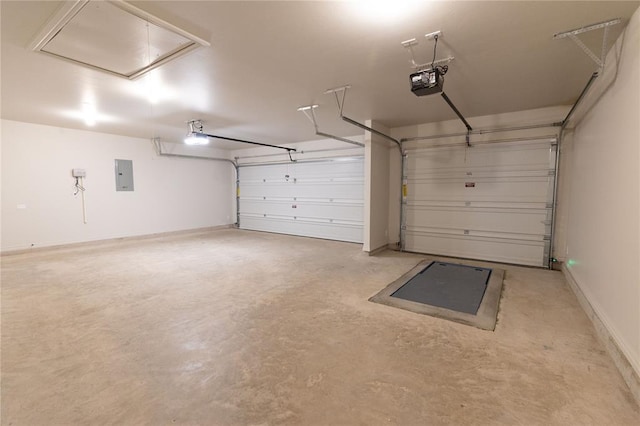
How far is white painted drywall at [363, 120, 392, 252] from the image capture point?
18.2 feet

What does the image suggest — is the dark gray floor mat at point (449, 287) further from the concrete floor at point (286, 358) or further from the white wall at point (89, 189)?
the white wall at point (89, 189)

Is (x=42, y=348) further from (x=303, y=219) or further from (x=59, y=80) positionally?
(x=303, y=219)

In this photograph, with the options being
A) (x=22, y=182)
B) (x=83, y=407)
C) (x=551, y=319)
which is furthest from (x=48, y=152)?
(x=551, y=319)

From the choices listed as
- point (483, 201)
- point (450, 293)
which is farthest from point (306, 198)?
point (450, 293)

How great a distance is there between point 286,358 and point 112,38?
3073 mm

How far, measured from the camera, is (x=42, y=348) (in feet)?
7.72

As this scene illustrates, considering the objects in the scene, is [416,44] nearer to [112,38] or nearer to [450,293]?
[112,38]

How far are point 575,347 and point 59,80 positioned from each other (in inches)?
241

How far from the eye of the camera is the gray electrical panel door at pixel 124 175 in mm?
6973

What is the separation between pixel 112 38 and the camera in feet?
8.12

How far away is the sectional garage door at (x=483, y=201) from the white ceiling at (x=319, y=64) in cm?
77

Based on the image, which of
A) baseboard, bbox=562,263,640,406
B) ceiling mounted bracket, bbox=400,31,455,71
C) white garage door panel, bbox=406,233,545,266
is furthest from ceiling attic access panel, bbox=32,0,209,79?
white garage door panel, bbox=406,233,545,266

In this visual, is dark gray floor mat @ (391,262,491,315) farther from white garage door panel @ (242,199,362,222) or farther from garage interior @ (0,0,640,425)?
white garage door panel @ (242,199,362,222)

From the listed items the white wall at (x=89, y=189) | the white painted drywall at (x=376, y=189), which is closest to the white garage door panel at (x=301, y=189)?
the white painted drywall at (x=376, y=189)
